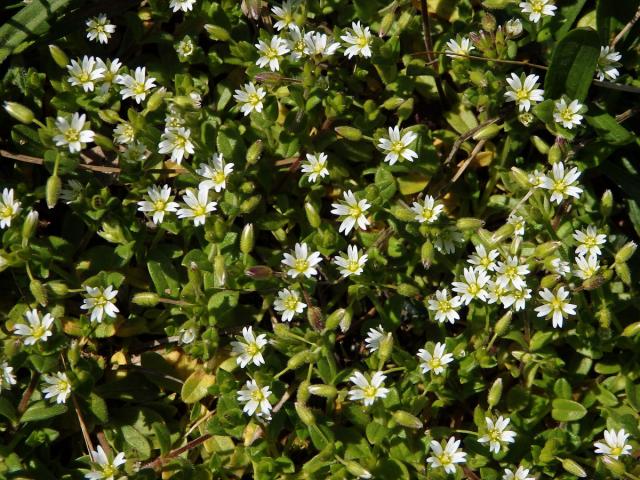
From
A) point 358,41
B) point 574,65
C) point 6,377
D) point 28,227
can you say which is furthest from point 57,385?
point 574,65

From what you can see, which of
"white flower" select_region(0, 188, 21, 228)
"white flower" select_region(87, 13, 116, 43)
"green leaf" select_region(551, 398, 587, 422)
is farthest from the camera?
"white flower" select_region(87, 13, 116, 43)

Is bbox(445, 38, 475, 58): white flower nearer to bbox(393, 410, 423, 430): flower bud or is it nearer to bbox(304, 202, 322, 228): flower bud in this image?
bbox(304, 202, 322, 228): flower bud

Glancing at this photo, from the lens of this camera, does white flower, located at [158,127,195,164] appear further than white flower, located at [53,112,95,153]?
Yes

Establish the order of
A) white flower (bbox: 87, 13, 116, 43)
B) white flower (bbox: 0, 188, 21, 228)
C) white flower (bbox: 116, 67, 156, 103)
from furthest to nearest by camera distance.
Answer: white flower (bbox: 87, 13, 116, 43) < white flower (bbox: 116, 67, 156, 103) < white flower (bbox: 0, 188, 21, 228)

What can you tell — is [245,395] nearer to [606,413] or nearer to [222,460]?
[222,460]

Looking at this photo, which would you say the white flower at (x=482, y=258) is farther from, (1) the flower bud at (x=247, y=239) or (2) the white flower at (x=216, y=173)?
(2) the white flower at (x=216, y=173)

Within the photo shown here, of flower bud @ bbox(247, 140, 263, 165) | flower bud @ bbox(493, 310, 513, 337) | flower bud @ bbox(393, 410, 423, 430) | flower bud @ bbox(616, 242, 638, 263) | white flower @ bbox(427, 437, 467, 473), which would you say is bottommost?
white flower @ bbox(427, 437, 467, 473)

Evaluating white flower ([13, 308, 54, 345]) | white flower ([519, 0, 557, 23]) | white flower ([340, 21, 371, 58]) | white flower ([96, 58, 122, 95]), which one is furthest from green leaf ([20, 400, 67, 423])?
white flower ([519, 0, 557, 23])

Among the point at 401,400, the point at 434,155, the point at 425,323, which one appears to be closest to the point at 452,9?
the point at 434,155
